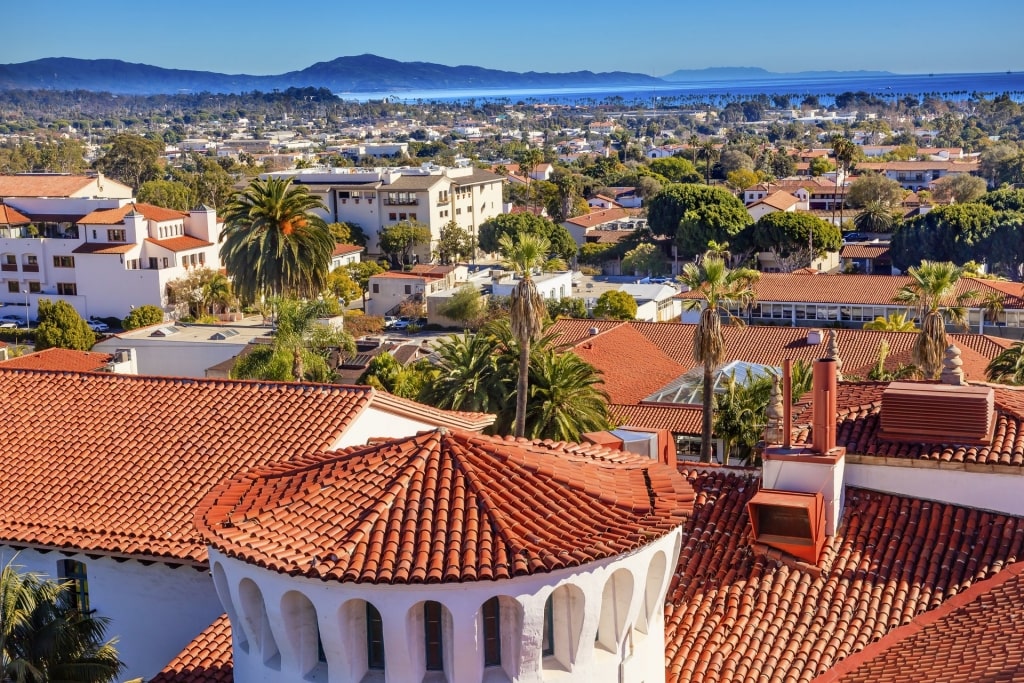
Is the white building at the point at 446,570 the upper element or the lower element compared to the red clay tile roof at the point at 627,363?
upper

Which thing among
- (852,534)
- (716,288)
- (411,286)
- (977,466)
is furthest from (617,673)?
(411,286)

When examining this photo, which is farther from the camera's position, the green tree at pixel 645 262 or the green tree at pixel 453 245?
the green tree at pixel 453 245

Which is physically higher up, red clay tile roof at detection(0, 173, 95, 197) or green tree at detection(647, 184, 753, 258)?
red clay tile roof at detection(0, 173, 95, 197)

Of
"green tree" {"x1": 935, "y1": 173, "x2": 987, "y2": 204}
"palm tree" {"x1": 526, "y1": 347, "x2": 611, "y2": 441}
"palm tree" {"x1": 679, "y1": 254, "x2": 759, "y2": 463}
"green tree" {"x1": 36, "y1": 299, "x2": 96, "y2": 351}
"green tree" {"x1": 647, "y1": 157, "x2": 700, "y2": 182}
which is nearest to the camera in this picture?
"palm tree" {"x1": 679, "y1": 254, "x2": 759, "y2": 463}

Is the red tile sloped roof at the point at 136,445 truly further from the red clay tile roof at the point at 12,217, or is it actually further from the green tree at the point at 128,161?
the green tree at the point at 128,161

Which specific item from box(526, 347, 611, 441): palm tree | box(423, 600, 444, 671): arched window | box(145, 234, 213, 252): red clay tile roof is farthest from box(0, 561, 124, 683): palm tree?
box(145, 234, 213, 252): red clay tile roof

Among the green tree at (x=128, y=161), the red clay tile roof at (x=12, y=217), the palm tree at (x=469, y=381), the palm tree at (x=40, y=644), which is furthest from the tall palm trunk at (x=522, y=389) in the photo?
the green tree at (x=128, y=161)

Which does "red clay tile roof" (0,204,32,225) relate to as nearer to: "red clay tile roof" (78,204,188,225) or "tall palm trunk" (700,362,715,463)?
"red clay tile roof" (78,204,188,225)
